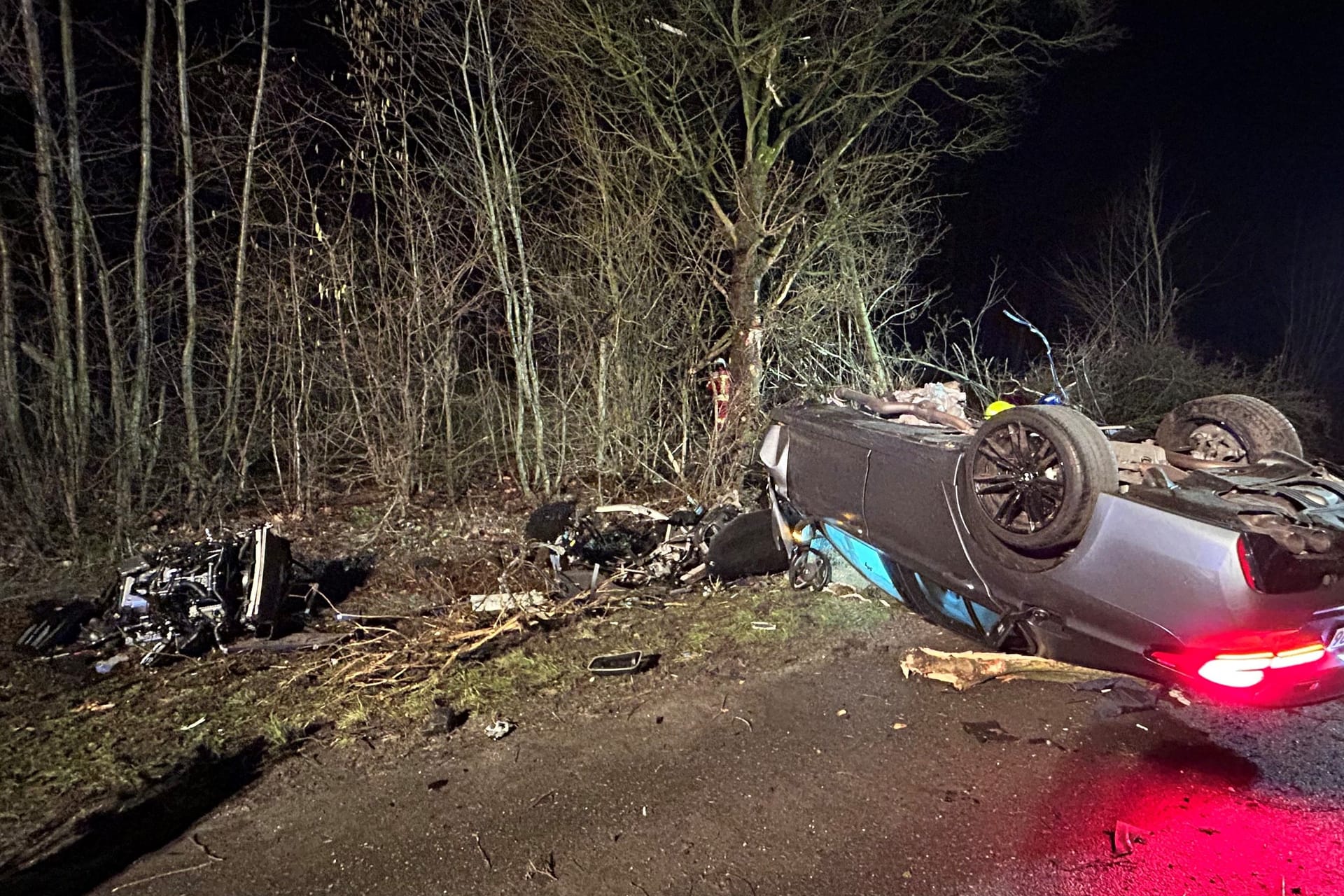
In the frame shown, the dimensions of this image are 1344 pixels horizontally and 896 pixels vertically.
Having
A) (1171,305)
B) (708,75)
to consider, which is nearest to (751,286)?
(708,75)

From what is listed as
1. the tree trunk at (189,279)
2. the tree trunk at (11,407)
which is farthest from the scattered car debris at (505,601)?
the tree trunk at (11,407)

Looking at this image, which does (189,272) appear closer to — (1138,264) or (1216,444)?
(1216,444)

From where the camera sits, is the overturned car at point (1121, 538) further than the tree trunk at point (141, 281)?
No

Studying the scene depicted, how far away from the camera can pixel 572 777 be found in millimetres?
3395

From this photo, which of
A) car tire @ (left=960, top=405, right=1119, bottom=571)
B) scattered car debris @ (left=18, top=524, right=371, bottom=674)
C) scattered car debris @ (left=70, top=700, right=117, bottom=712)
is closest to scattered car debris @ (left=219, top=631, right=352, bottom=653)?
scattered car debris @ (left=18, top=524, right=371, bottom=674)

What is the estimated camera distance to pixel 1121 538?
3.19 metres

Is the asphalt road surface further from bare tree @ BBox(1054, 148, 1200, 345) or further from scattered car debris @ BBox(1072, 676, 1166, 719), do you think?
bare tree @ BBox(1054, 148, 1200, 345)

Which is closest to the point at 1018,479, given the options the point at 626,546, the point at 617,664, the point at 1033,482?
the point at 1033,482

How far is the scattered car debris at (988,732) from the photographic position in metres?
3.64

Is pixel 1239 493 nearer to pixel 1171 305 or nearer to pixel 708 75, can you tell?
pixel 708 75

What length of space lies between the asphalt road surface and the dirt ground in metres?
0.01

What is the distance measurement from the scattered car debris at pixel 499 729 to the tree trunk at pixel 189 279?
4974 millimetres

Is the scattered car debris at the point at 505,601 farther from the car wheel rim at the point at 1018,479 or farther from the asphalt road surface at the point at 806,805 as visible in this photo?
the car wheel rim at the point at 1018,479

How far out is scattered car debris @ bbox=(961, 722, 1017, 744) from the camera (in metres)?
3.64
